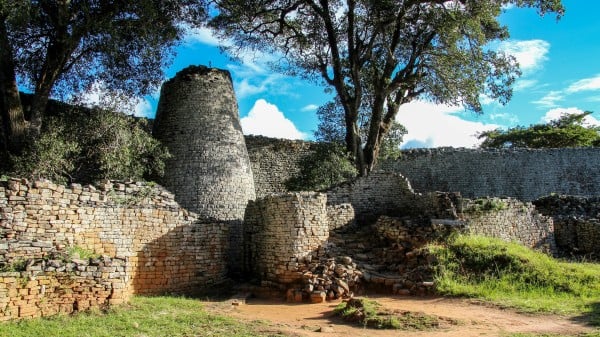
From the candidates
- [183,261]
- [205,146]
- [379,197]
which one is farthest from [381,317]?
[205,146]

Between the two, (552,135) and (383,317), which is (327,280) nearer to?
(383,317)

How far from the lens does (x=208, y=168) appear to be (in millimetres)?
13000

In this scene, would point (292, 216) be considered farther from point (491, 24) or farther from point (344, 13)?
point (491, 24)

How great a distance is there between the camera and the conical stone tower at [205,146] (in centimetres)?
1279

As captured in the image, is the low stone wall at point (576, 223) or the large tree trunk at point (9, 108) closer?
the large tree trunk at point (9, 108)

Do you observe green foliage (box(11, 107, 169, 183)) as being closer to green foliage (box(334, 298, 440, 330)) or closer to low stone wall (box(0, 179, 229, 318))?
low stone wall (box(0, 179, 229, 318))

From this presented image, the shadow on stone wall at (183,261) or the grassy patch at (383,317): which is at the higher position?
the shadow on stone wall at (183,261)

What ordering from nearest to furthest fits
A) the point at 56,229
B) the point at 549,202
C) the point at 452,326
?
the point at 452,326, the point at 56,229, the point at 549,202

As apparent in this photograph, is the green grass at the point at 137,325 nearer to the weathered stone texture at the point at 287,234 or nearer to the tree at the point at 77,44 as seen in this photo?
the weathered stone texture at the point at 287,234

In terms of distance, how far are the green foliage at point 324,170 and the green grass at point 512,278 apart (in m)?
5.94

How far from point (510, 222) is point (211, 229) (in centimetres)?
768

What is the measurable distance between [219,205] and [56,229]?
15.3 ft

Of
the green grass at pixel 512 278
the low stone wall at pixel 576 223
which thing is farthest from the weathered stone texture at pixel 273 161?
the green grass at pixel 512 278

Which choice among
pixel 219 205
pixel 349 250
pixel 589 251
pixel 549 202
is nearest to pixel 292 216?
pixel 349 250
